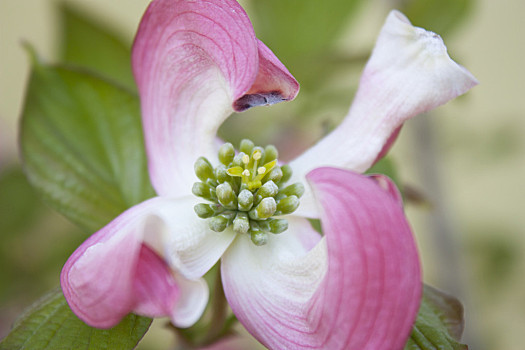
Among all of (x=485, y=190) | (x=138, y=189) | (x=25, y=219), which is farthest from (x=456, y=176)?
(x=138, y=189)

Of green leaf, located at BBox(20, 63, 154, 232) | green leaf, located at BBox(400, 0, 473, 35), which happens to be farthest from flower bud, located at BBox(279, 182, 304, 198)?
green leaf, located at BBox(400, 0, 473, 35)

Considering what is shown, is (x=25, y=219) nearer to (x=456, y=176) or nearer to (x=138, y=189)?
(x=138, y=189)

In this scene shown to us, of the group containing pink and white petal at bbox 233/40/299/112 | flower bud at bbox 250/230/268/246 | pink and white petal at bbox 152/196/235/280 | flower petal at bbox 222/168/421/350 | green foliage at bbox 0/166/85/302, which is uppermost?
pink and white petal at bbox 233/40/299/112

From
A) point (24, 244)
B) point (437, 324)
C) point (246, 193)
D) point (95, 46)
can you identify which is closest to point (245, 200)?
point (246, 193)

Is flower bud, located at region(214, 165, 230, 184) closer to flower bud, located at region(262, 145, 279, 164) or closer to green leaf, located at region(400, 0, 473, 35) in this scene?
flower bud, located at region(262, 145, 279, 164)

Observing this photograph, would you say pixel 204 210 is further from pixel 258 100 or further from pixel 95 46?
pixel 95 46

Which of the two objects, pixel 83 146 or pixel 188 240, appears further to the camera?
pixel 83 146

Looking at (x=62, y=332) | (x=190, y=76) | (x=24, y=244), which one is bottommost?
(x=24, y=244)

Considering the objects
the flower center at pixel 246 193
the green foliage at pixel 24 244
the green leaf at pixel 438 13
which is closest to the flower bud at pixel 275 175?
the flower center at pixel 246 193
